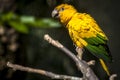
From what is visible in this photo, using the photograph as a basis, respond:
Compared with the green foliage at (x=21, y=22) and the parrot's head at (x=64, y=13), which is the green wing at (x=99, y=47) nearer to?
the parrot's head at (x=64, y=13)

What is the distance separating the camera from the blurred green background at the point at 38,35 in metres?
2.60

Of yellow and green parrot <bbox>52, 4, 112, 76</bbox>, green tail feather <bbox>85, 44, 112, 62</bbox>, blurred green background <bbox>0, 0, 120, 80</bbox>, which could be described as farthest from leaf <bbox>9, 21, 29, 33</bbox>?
green tail feather <bbox>85, 44, 112, 62</bbox>

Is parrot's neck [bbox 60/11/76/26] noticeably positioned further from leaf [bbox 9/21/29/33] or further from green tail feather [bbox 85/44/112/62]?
leaf [bbox 9/21/29/33]

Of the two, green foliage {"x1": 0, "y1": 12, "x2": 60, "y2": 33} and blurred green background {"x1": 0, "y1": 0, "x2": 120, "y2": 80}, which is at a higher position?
green foliage {"x1": 0, "y1": 12, "x2": 60, "y2": 33}

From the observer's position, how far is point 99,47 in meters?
1.12

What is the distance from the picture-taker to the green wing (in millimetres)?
1041

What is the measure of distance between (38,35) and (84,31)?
315cm

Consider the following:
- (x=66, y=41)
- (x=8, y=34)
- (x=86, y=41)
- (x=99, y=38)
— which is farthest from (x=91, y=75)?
(x=66, y=41)

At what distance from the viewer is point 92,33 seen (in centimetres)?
116

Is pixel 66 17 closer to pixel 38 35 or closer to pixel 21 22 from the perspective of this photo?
pixel 21 22

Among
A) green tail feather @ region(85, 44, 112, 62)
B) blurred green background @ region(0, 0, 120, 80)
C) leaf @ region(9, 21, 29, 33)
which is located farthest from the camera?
blurred green background @ region(0, 0, 120, 80)

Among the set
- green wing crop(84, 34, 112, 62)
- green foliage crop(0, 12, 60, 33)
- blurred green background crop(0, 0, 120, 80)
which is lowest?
blurred green background crop(0, 0, 120, 80)

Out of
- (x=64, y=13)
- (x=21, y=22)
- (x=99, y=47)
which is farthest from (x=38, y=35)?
(x=99, y=47)

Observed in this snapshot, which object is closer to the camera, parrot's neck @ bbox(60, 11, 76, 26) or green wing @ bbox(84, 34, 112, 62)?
green wing @ bbox(84, 34, 112, 62)
